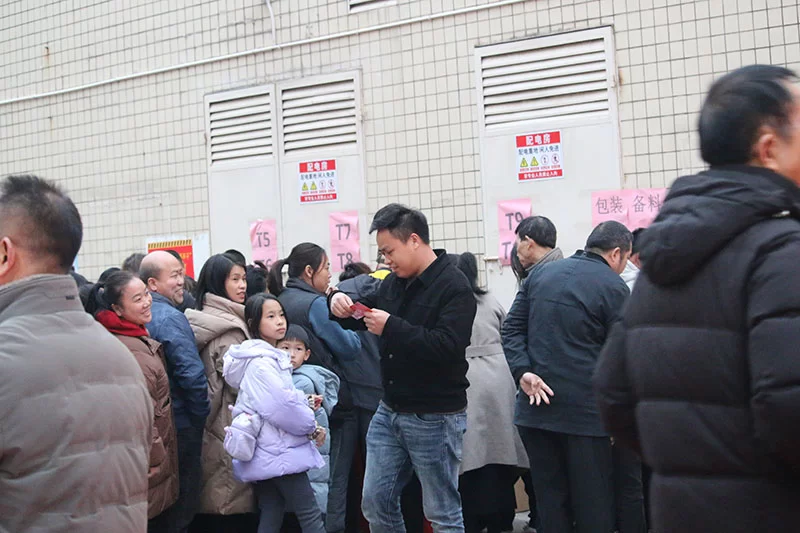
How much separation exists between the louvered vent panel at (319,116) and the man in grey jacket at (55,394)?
244 inches

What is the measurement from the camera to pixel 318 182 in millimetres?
8922

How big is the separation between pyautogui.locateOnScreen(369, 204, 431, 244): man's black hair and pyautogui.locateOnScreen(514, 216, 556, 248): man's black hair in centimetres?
109

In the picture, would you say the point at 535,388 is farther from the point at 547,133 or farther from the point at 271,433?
the point at 547,133

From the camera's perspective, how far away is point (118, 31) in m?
10.0

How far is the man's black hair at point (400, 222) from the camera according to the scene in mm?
5125

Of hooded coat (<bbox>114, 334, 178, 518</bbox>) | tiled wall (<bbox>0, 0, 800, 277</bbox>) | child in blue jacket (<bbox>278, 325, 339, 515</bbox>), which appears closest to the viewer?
hooded coat (<bbox>114, 334, 178, 518</bbox>)

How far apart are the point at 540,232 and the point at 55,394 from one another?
398cm

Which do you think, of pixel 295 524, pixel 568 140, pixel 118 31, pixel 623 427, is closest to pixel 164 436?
pixel 295 524

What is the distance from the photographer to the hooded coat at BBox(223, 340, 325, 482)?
568 centimetres

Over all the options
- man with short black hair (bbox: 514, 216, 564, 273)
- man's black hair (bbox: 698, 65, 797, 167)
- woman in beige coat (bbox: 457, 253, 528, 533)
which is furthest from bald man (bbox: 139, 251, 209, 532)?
man's black hair (bbox: 698, 65, 797, 167)

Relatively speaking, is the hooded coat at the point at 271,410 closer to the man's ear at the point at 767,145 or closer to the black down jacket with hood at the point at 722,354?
the black down jacket with hood at the point at 722,354

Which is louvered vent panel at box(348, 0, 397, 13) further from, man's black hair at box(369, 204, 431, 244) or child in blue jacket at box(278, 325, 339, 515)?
man's black hair at box(369, 204, 431, 244)

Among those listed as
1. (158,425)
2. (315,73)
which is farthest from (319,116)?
(158,425)

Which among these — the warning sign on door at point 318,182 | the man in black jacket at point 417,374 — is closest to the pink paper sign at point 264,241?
the warning sign on door at point 318,182
